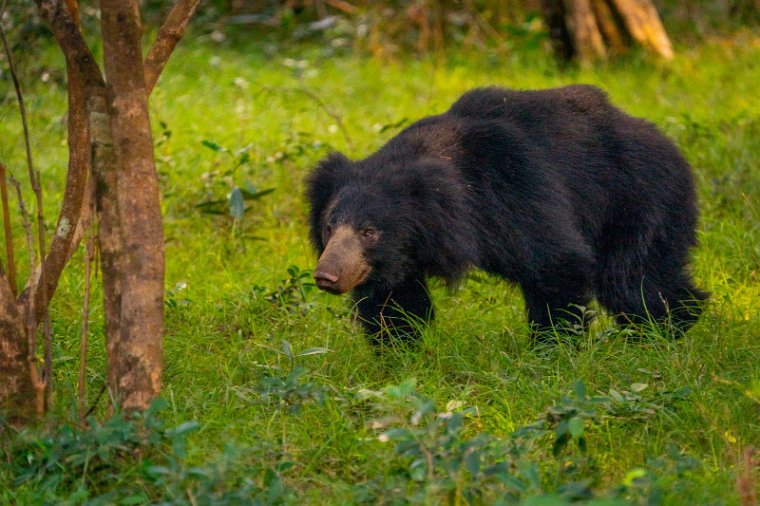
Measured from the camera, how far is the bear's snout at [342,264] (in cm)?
354

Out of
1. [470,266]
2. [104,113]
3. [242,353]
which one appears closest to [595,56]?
[470,266]

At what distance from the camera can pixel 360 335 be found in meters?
3.96

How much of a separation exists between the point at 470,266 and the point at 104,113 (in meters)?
1.65

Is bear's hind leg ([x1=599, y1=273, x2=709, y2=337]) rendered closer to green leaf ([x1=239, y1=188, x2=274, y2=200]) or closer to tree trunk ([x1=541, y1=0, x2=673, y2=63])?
green leaf ([x1=239, y1=188, x2=274, y2=200])

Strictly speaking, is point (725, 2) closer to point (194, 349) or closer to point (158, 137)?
point (158, 137)

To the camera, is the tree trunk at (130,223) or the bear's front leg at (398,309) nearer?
the tree trunk at (130,223)

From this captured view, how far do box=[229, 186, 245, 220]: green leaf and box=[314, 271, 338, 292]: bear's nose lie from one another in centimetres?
139

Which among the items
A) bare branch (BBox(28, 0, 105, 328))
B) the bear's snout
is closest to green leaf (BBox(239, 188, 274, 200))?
the bear's snout

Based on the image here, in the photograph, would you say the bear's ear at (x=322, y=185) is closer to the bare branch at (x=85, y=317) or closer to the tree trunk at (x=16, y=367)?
the bare branch at (x=85, y=317)

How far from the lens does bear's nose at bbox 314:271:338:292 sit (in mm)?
3520

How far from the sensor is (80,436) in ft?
8.63

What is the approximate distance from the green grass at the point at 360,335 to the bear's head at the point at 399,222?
277mm

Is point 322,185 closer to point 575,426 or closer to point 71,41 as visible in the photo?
point 71,41

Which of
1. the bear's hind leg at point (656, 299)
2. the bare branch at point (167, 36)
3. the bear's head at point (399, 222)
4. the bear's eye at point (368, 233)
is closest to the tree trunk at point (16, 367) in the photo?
the bare branch at point (167, 36)
